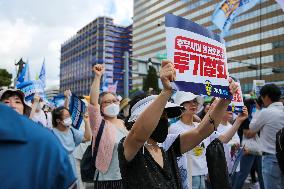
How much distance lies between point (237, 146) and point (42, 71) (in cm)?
677

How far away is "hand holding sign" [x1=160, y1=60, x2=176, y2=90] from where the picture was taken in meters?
1.98

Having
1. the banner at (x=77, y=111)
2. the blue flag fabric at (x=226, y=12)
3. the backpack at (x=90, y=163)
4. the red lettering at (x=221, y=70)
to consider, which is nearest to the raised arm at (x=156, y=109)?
the red lettering at (x=221, y=70)

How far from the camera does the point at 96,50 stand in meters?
146

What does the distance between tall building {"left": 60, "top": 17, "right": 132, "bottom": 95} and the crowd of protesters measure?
128572mm

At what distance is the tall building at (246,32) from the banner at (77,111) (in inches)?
2259

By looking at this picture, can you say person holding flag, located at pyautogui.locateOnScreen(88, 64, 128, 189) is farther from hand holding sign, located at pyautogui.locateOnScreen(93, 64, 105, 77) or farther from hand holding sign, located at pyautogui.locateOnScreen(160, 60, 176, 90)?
hand holding sign, located at pyautogui.locateOnScreen(160, 60, 176, 90)

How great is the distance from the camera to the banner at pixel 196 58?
2.16m

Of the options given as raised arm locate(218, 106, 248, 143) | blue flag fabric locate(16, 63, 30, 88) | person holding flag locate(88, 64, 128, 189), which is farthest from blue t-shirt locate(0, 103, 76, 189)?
blue flag fabric locate(16, 63, 30, 88)

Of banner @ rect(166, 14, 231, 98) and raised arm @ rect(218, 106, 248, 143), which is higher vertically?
banner @ rect(166, 14, 231, 98)

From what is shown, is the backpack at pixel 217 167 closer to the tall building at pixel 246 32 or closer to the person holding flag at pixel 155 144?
the person holding flag at pixel 155 144

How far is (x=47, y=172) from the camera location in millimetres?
877

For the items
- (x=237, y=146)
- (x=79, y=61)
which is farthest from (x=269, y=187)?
(x=79, y=61)

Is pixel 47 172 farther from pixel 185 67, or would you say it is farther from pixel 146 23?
pixel 146 23

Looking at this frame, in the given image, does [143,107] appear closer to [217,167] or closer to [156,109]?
[156,109]
